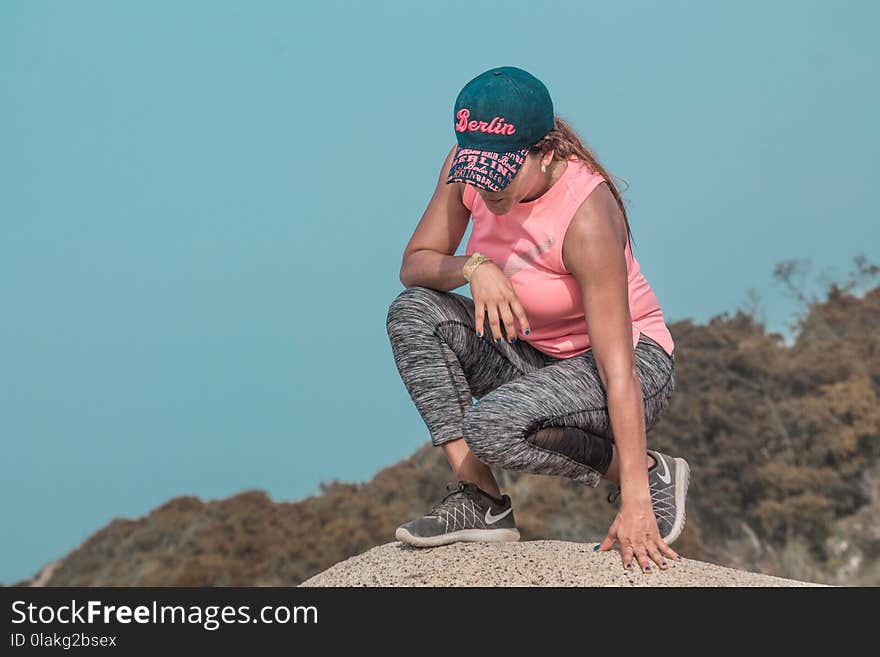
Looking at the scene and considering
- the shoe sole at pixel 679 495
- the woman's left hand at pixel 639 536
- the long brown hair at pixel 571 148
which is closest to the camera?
the woman's left hand at pixel 639 536

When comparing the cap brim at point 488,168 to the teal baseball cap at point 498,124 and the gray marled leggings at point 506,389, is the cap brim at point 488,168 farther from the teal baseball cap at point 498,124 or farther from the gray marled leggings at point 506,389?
the gray marled leggings at point 506,389

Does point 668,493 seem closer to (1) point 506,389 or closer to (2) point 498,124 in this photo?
(1) point 506,389

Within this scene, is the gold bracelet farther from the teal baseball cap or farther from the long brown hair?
the long brown hair

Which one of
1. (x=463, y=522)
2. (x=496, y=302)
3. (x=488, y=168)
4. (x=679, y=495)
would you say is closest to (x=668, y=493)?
(x=679, y=495)

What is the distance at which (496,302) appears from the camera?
323cm

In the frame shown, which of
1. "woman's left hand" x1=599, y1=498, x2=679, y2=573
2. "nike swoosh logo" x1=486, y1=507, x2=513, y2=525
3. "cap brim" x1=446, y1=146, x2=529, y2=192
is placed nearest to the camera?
"cap brim" x1=446, y1=146, x2=529, y2=192

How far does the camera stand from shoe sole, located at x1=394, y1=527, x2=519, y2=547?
3.57m

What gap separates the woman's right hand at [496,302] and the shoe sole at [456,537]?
0.77 meters

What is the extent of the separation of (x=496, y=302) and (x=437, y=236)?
0.56 metres

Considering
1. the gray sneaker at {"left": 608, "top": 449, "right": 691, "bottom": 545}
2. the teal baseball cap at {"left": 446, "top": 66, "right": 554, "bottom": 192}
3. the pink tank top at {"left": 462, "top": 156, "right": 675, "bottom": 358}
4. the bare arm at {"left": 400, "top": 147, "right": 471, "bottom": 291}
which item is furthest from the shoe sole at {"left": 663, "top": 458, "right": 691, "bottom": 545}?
the teal baseball cap at {"left": 446, "top": 66, "right": 554, "bottom": 192}

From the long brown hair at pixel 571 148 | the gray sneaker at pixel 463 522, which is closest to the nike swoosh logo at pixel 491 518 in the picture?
the gray sneaker at pixel 463 522

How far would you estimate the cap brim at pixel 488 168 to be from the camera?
317cm
